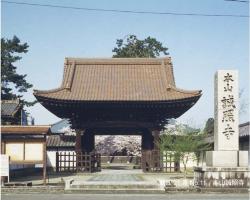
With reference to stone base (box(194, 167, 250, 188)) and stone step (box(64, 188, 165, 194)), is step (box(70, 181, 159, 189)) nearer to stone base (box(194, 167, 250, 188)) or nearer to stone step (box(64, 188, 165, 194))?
stone step (box(64, 188, 165, 194))

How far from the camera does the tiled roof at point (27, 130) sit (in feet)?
68.6

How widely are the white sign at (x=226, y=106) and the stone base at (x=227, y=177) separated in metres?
0.99

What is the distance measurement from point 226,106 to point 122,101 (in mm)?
11205

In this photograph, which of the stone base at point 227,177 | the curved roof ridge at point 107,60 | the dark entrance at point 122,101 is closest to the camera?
the stone base at point 227,177

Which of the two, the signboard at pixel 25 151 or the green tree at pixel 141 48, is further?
the green tree at pixel 141 48

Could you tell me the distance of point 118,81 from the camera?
111ft

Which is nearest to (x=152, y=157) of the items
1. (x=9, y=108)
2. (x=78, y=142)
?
(x=78, y=142)

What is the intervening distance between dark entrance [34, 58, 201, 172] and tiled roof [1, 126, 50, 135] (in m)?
8.23

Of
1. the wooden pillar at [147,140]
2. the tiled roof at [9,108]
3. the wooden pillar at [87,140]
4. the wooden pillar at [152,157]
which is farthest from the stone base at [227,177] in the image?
the tiled roof at [9,108]

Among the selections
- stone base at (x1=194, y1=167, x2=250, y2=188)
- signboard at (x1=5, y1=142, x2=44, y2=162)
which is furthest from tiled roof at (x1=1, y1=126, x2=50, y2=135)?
stone base at (x1=194, y1=167, x2=250, y2=188)

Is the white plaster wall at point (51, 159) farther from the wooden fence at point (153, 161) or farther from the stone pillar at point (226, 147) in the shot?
the stone pillar at point (226, 147)

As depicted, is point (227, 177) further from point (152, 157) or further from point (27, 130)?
point (152, 157)

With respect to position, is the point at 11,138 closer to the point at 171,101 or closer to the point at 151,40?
the point at 171,101

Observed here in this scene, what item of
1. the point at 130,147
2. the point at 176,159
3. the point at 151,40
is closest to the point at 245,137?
the point at 176,159
